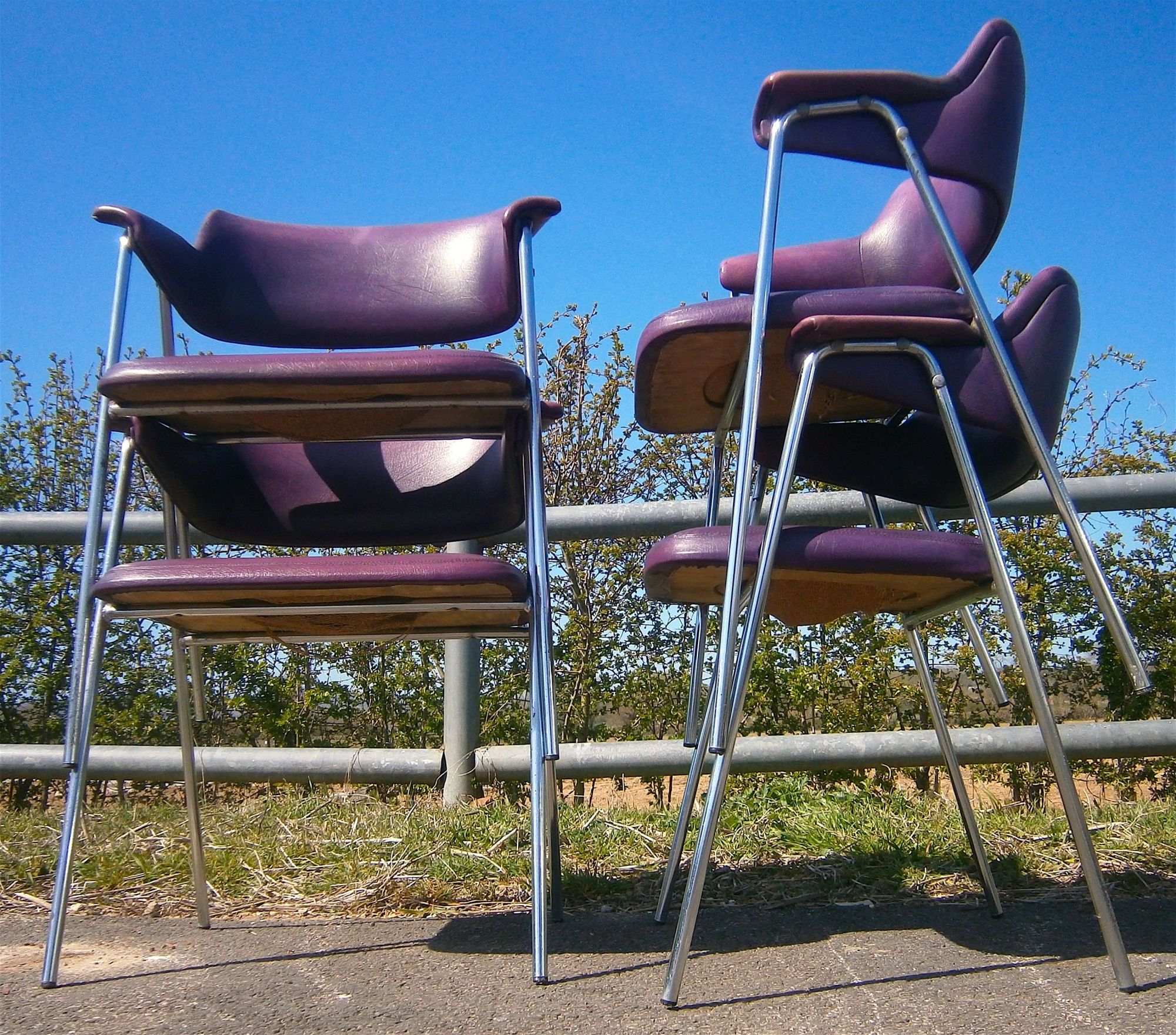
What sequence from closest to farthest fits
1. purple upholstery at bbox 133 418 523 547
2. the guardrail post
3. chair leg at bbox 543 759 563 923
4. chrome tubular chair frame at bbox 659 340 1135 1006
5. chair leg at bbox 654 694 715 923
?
chrome tubular chair frame at bbox 659 340 1135 1006 < chair leg at bbox 654 694 715 923 < chair leg at bbox 543 759 563 923 < purple upholstery at bbox 133 418 523 547 < the guardrail post

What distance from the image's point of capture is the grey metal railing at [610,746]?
8.08ft

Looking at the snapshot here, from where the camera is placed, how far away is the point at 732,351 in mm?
1714

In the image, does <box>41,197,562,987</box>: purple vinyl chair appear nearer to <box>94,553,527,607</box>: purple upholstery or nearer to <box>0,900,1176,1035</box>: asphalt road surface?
<box>94,553,527,607</box>: purple upholstery

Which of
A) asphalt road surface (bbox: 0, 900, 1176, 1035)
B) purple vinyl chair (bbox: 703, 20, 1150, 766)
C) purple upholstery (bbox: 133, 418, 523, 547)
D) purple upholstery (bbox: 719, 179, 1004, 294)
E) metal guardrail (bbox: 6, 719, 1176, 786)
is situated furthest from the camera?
metal guardrail (bbox: 6, 719, 1176, 786)

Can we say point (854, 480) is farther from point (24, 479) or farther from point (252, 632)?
point (24, 479)

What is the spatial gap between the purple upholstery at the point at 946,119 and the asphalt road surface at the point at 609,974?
124 cm

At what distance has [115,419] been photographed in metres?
1.72

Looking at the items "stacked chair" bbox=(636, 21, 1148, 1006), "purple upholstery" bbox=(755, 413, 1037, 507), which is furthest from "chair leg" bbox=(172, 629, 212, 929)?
"purple upholstery" bbox=(755, 413, 1037, 507)

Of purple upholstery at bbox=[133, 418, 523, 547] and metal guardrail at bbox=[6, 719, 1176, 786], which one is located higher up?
purple upholstery at bbox=[133, 418, 523, 547]

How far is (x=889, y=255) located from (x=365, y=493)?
1202mm

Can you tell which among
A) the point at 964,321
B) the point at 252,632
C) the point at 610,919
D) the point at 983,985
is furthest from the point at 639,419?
the point at 983,985

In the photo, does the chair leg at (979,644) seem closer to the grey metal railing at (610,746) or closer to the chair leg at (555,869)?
the grey metal railing at (610,746)

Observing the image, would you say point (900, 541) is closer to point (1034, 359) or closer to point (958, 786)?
point (1034, 359)

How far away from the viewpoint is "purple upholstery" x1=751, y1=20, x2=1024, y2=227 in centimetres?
159
